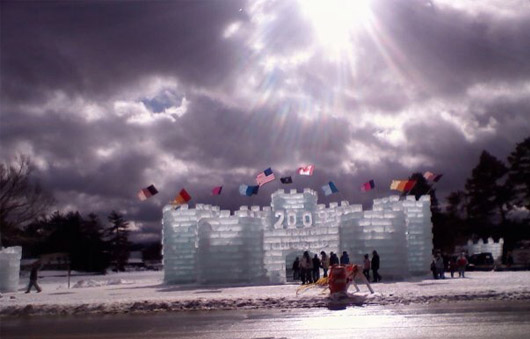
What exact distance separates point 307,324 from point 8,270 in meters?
25.4

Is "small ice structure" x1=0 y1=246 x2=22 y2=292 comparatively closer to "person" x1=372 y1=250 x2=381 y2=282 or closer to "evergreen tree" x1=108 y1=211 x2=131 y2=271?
"person" x1=372 y1=250 x2=381 y2=282

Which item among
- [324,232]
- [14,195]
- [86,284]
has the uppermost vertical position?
[14,195]

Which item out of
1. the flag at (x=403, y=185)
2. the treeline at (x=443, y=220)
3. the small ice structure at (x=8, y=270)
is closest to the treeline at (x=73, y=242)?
the treeline at (x=443, y=220)

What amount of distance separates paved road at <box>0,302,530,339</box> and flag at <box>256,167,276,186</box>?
704 inches

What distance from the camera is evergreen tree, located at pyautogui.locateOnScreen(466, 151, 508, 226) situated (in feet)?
198

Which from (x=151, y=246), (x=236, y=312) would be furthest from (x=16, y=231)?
(x=151, y=246)

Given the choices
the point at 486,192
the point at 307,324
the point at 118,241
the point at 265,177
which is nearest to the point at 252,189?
the point at 265,177

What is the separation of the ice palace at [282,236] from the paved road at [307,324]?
14.4 metres

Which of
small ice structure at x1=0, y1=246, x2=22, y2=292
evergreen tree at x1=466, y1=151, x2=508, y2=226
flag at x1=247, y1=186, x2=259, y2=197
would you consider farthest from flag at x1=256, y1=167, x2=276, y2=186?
evergreen tree at x1=466, y1=151, x2=508, y2=226

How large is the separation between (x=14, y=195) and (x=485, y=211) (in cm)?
4613

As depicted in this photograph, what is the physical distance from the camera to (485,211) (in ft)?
201

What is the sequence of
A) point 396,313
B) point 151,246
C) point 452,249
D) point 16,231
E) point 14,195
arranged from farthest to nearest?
point 151,246
point 452,249
point 16,231
point 14,195
point 396,313

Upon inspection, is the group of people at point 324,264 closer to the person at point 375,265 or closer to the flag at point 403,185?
the person at point 375,265

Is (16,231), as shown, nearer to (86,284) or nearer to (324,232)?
(86,284)
